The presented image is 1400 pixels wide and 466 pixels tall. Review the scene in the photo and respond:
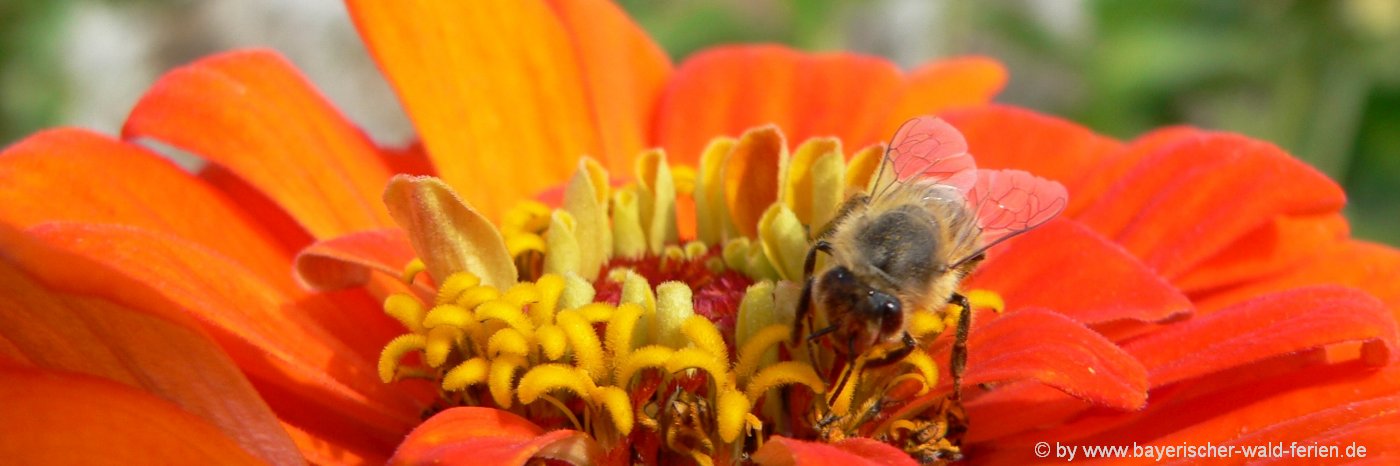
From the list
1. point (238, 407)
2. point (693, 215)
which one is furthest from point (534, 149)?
point (238, 407)

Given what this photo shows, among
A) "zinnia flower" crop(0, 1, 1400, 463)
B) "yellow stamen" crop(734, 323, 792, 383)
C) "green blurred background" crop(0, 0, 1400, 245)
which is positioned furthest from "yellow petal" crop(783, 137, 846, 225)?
"green blurred background" crop(0, 0, 1400, 245)

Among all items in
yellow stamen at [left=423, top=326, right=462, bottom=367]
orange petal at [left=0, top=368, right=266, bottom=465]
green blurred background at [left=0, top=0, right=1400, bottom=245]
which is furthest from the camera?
green blurred background at [left=0, top=0, right=1400, bottom=245]

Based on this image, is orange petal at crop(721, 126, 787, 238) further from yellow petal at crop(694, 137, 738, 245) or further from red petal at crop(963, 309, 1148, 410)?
red petal at crop(963, 309, 1148, 410)

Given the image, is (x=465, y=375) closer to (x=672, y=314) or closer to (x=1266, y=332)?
(x=672, y=314)

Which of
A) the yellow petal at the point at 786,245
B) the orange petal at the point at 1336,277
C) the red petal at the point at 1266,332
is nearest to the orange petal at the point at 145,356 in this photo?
the yellow petal at the point at 786,245

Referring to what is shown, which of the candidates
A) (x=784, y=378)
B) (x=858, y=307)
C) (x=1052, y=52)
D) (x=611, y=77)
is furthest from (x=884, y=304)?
(x=1052, y=52)
